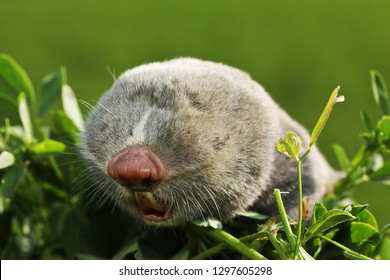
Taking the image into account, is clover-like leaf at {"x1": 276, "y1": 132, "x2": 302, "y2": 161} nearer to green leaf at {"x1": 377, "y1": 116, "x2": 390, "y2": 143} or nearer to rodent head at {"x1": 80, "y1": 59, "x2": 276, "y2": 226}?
rodent head at {"x1": 80, "y1": 59, "x2": 276, "y2": 226}

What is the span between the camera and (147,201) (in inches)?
37.3

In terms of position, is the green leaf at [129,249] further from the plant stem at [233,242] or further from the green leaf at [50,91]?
the green leaf at [50,91]

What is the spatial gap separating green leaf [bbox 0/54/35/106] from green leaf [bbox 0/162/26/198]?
0.51 feet

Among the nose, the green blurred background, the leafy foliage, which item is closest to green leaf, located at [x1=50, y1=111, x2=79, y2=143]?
the leafy foliage

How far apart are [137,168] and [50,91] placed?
0.42 m

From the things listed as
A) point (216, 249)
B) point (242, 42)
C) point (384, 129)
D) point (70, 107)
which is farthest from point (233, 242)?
point (242, 42)

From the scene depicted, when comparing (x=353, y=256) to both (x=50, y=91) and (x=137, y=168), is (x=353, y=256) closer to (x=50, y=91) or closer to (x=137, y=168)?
(x=137, y=168)

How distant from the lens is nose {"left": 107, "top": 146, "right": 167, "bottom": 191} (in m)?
0.84

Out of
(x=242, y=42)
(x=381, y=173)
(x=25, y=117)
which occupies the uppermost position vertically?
(x=25, y=117)

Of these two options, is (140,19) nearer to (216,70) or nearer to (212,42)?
(212,42)

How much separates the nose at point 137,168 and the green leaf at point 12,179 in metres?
0.19

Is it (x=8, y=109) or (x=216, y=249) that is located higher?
(x=8, y=109)

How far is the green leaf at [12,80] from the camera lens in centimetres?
112

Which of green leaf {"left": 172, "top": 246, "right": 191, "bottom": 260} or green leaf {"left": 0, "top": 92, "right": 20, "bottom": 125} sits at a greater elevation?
green leaf {"left": 0, "top": 92, "right": 20, "bottom": 125}
